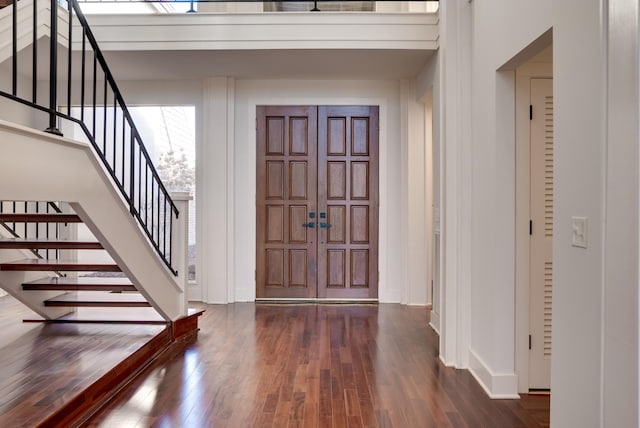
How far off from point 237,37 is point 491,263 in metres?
3.27

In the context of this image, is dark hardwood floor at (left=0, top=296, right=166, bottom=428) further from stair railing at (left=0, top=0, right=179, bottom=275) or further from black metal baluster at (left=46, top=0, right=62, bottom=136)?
black metal baluster at (left=46, top=0, right=62, bottom=136)

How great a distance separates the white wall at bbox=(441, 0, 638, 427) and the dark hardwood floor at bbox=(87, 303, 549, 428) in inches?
12.0

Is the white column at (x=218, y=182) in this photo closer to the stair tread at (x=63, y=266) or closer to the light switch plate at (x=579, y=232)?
the stair tread at (x=63, y=266)

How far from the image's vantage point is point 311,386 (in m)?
3.23

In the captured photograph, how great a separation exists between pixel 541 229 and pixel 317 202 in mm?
3277

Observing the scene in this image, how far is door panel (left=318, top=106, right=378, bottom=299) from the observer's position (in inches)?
239

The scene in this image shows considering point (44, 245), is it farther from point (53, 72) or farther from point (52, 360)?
point (53, 72)

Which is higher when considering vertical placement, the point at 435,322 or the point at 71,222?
the point at 71,222

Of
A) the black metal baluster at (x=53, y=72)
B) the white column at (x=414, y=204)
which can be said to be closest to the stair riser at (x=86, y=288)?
the black metal baluster at (x=53, y=72)

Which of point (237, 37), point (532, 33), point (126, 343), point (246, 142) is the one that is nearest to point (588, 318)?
point (532, 33)

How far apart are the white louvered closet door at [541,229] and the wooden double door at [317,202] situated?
2.99 meters

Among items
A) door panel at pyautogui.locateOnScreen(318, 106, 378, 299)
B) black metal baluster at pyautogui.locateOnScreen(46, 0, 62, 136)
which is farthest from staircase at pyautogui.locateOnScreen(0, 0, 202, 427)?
door panel at pyautogui.locateOnScreen(318, 106, 378, 299)

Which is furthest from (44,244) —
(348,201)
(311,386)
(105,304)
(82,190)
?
(348,201)

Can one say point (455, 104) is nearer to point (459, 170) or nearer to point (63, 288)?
point (459, 170)
